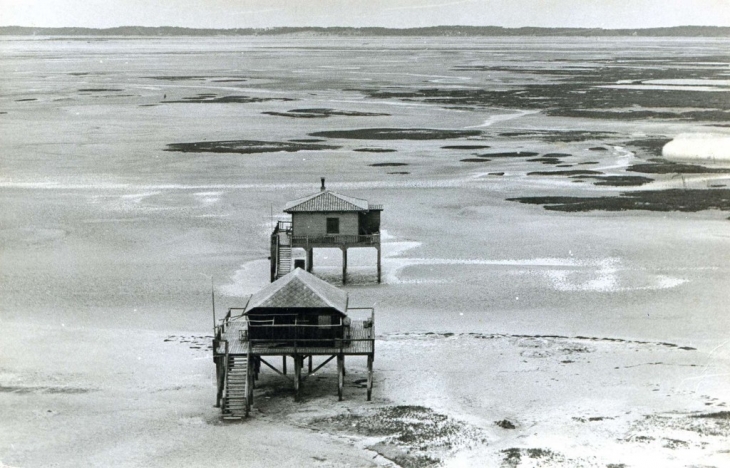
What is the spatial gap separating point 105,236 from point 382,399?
31201mm

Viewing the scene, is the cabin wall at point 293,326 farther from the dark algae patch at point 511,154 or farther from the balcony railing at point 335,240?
the dark algae patch at point 511,154

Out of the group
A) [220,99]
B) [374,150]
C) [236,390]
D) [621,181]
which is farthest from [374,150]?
[236,390]

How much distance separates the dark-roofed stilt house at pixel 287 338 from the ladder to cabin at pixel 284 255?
12074mm

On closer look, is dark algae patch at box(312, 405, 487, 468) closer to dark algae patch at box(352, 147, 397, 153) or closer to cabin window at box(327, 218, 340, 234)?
cabin window at box(327, 218, 340, 234)

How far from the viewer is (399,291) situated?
160 ft

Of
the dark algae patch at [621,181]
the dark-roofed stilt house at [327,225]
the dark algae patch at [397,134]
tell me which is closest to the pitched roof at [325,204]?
the dark-roofed stilt house at [327,225]

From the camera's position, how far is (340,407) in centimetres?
3422

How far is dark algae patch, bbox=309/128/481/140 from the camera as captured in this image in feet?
342

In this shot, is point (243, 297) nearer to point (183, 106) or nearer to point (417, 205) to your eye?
point (417, 205)

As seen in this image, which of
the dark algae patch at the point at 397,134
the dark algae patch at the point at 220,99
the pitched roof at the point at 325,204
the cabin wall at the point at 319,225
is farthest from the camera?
the dark algae patch at the point at 220,99

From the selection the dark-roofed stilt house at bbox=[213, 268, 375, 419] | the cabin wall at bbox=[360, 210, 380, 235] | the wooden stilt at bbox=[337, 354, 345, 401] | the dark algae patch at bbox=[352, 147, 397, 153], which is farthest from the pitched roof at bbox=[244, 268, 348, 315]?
the dark algae patch at bbox=[352, 147, 397, 153]

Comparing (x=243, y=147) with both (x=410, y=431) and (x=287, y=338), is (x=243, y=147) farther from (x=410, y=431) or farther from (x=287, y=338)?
(x=410, y=431)

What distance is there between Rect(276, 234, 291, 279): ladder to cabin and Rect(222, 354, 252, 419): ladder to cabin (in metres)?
13.3

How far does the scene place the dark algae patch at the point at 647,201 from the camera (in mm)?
69125
